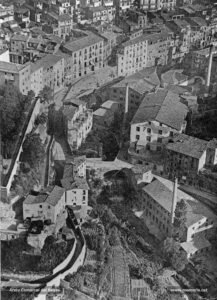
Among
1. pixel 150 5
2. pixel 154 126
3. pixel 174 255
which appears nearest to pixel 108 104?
pixel 154 126

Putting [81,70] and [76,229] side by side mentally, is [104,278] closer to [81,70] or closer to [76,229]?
[76,229]

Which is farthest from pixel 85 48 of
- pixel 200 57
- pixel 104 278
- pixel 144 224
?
pixel 104 278

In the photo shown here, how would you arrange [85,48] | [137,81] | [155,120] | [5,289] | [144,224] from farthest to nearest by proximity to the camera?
[85,48]
[137,81]
[155,120]
[144,224]
[5,289]

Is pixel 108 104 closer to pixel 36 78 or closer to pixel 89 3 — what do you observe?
pixel 36 78

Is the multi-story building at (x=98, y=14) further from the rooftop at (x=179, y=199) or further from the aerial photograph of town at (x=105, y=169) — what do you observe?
the rooftop at (x=179, y=199)

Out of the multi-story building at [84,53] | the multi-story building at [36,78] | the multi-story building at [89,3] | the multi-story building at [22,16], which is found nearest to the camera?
the multi-story building at [36,78]

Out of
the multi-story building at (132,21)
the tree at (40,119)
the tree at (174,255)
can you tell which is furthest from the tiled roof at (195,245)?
the multi-story building at (132,21)
